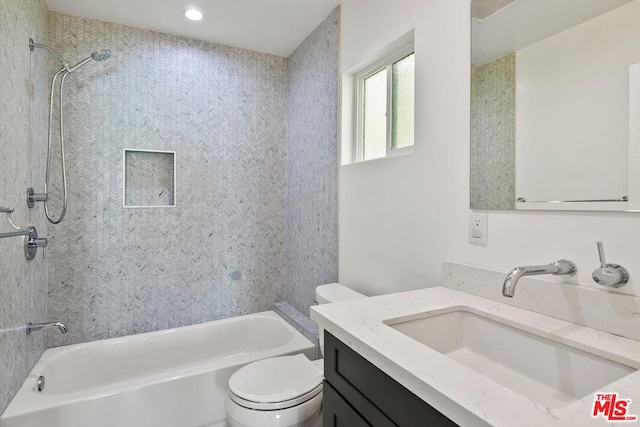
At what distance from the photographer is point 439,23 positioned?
1.36 meters

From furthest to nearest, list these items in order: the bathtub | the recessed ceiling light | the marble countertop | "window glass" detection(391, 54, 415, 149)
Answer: the recessed ceiling light
"window glass" detection(391, 54, 415, 149)
the bathtub
the marble countertop

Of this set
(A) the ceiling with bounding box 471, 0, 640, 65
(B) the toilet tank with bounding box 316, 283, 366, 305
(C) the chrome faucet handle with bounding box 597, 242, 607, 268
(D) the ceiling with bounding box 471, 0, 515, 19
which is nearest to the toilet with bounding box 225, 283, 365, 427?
(B) the toilet tank with bounding box 316, 283, 366, 305

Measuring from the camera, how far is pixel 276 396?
137 centimetres

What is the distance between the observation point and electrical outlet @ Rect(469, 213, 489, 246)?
1.19m

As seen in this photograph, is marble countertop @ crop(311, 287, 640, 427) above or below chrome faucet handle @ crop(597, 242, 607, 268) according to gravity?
below

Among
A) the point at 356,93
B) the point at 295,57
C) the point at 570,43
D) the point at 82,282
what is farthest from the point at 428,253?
the point at 82,282

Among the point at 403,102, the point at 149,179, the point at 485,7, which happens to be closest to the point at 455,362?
the point at 485,7

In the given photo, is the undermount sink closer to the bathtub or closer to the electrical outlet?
the electrical outlet

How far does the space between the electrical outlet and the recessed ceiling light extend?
2.12 meters

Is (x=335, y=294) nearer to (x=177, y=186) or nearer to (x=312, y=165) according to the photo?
(x=312, y=165)

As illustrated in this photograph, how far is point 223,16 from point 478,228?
6.88 feet

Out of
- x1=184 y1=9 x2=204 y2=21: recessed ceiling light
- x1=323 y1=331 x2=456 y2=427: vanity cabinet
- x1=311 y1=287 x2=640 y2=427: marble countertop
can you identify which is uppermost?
x1=184 y1=9 x2=204 y2=21: recessed ceiling light

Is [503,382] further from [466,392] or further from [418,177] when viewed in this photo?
[418,177]

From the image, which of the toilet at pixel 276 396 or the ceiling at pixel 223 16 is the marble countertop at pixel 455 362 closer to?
the toilet at pixel 276 396
